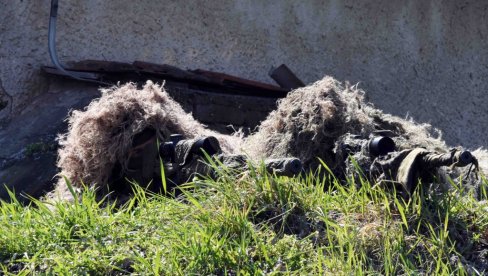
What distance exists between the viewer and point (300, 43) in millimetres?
8766

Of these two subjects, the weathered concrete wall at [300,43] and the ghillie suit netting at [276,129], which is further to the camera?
the weathered concrete wall at [300,43]

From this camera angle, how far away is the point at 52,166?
6.27 meters

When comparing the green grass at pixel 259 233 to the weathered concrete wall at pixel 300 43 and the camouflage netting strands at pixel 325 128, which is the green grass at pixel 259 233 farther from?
the weathered concrete wall at pixel 300 43

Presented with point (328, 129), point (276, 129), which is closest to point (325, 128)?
point (328, 129)

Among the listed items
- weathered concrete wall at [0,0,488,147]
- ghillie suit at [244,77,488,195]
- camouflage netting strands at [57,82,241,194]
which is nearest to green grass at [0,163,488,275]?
ghillie suit at [244,77,488,195]

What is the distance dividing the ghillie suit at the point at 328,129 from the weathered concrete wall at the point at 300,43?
327cm

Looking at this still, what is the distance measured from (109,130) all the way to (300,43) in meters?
4.49

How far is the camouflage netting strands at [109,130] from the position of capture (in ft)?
14.8

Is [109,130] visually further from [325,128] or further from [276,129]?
[325,128]

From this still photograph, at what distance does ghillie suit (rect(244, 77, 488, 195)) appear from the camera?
4246 millimetres

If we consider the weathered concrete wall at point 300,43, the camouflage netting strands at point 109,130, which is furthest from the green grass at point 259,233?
the weathered concrete wall at point 300,43

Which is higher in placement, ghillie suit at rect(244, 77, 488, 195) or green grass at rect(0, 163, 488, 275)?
ghillie suit at rect(244, 77, 488, 195)

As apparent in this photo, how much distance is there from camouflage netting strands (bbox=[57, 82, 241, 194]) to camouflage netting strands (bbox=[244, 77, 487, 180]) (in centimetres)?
39

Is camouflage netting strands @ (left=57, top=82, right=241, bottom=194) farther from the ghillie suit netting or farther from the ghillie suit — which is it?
the ghillie suit
